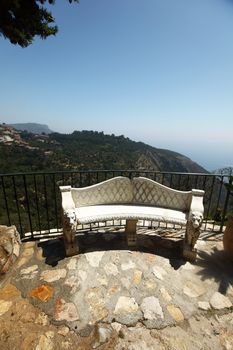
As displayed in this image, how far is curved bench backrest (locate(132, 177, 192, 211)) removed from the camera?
387 cm

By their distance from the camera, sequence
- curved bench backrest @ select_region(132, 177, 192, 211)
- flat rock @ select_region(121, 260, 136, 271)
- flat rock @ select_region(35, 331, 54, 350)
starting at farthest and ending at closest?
curved bench backrest @ select_region(132, 177, 192, 211), flat rock @ select_region(121, 260, 136, 271), flat rock @ select_region(35, 331, 54, 350)

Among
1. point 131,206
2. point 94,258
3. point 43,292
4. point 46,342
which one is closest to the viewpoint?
point 46,342

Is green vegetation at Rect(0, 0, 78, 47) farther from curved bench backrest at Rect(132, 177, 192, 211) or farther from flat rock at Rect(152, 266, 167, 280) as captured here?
flat rock at Rect(152, 266, 167, 280)

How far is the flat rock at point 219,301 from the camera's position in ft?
8.85

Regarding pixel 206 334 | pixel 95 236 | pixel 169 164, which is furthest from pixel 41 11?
pixel 169 164

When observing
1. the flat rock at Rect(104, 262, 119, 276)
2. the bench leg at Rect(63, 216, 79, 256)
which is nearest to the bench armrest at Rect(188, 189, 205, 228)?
the flat rock at Rect(104, 262, 119, 276)

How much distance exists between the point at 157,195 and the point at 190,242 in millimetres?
963

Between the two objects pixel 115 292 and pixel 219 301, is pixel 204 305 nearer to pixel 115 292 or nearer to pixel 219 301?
pixel 219 301

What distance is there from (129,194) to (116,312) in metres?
1.94

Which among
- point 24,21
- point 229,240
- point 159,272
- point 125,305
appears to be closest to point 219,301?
point 159,272

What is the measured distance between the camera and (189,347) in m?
2.19

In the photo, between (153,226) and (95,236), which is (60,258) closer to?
(95,236)

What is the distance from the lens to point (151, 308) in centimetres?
259

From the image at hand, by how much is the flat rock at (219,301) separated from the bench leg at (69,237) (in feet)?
6.64
